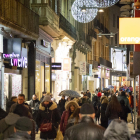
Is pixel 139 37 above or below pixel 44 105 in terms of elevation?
above

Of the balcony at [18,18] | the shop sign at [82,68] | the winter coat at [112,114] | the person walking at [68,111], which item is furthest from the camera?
the shop sign at [82,68]

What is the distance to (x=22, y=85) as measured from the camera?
A: 59.4 feet

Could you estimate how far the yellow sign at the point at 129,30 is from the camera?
41.2 feet

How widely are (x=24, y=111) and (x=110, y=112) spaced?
3770 millimetres

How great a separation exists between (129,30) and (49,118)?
5.07m

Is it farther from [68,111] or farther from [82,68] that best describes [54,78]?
[68,111]

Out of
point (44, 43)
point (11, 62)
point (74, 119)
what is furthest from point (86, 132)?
point (44, 43)

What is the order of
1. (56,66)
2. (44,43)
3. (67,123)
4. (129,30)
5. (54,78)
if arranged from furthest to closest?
(54,78) → (56,66) → (44,43) → (129,30) → (67,123)

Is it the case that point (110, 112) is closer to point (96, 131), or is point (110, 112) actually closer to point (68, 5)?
point (96, 131)

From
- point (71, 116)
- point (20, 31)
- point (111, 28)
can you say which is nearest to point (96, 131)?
point (71, 116)

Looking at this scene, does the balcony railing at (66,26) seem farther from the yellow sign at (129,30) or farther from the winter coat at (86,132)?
the winter coat at (86,132)

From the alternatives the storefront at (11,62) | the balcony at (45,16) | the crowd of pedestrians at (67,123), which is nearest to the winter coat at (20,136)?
the crowd of pedestrians at (67,123)

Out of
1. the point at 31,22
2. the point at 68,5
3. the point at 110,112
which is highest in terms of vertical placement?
the point at 68,5

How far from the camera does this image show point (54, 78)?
82.8 feet
